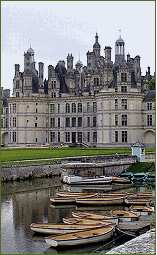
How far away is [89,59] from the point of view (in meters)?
76.4

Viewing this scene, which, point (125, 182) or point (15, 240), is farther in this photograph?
point (125, 182)

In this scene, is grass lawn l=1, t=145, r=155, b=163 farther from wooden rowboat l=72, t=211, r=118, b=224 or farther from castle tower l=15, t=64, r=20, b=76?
castle tower l=15, t=64, r=20, b=76

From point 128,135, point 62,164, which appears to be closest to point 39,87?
point 128,135

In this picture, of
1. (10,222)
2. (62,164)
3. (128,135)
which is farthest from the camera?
(128,135)

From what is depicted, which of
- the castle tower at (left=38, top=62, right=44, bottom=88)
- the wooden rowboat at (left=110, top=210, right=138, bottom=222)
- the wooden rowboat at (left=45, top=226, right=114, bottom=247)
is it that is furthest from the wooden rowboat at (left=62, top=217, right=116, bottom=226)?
the castle tower at (left=38, top=62, right=44, bottom=88)

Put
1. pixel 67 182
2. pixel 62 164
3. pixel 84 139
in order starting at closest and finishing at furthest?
pixel 67 182
pixel 62 164
pixel 84 139

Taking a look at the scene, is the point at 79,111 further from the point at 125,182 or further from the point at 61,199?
the point at 61,199

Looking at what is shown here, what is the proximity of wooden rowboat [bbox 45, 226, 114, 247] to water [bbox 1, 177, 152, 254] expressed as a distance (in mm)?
257

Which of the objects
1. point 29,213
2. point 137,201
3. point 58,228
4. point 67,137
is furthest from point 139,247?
point 67,137

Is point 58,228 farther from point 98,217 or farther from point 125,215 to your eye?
point 125,215

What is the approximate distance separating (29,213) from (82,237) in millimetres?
7950

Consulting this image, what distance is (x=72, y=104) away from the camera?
73312 millimetres

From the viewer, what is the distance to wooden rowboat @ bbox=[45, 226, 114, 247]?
18594mm

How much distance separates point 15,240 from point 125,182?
20.1 meters
